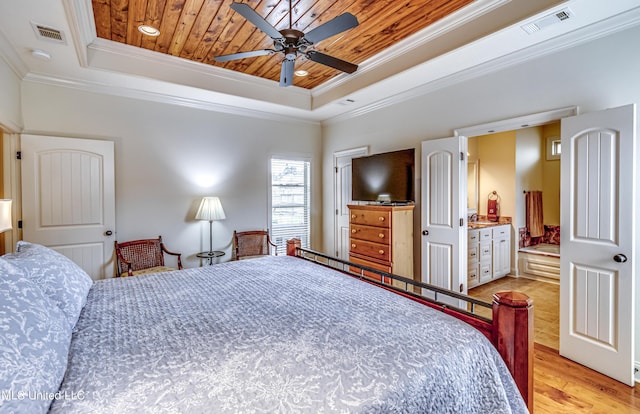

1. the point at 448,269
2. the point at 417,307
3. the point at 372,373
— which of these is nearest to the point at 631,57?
the point at 448,269

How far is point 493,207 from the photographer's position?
5398mm

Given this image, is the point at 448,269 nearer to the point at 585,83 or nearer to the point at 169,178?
the point at 585,83

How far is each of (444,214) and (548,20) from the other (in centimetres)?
189

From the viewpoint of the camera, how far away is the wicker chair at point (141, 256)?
3.69 m

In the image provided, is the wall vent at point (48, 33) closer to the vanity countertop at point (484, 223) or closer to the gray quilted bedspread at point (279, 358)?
the gray quilted bedspread at point (279, 358)

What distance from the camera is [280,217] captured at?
5082 mm

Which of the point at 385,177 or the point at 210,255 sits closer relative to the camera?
the point at 385,177

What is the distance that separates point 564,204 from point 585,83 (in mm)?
1005

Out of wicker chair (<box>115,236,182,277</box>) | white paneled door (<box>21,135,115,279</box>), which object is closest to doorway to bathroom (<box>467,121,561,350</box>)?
wicker chair (<box>115,236,182,277</box>)

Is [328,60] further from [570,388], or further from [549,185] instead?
[549,185]

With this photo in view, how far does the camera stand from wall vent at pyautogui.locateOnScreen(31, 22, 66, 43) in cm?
243

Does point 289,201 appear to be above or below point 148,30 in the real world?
below

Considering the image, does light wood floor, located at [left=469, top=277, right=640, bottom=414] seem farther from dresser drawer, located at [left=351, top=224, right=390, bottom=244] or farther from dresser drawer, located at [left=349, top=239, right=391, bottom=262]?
dresser drawer, located at [left=351, top=224, right=390, bottom=244]

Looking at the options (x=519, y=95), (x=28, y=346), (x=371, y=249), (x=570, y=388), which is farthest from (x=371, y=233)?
(x=28, y=346)
